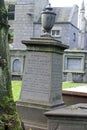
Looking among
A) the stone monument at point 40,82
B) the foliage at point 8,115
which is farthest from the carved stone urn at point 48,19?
the foliage at point 8,115

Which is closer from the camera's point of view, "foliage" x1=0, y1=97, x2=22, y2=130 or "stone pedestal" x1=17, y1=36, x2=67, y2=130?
"foliage" x1=0, y1=97, x2=22, y2=130

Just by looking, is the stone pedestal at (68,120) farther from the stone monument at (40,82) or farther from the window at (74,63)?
the window at (74,63)

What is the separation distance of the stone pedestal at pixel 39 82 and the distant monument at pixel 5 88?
2.78 m

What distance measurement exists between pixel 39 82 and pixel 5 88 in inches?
119

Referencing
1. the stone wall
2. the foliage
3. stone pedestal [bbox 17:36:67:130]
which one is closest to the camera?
the foliage

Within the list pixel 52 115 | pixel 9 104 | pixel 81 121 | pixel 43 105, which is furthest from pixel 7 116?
pixel 43 105

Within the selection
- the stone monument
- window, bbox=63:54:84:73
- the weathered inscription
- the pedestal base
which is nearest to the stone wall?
window, bbox=63:54:84:73

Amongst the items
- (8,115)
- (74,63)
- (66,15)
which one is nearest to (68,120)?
(8,115)

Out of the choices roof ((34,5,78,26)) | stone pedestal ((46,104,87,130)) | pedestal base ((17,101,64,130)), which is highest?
roof ((34,5,78,26))

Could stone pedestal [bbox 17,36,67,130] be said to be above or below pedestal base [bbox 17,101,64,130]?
above

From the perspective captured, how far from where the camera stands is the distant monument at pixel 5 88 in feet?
16.0

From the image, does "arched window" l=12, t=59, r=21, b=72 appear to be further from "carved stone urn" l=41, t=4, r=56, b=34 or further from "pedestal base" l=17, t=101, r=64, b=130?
"pedestal base" l=17, t=101, r=64, b=130

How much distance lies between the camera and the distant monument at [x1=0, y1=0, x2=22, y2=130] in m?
4.89

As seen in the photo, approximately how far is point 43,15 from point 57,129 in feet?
12.6
